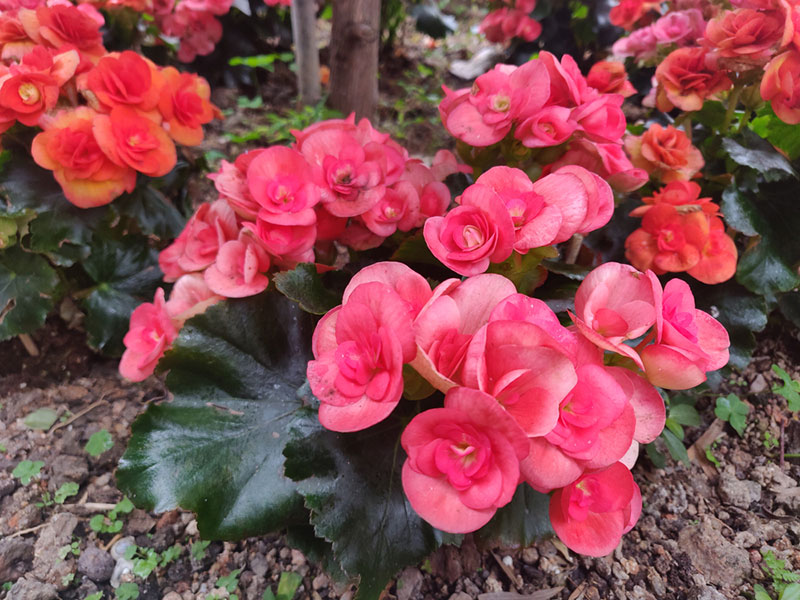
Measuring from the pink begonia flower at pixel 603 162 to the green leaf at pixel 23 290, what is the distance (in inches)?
40.1

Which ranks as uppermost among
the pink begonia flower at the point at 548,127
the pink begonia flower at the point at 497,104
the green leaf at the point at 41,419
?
the pink begonia flower at the point at 497,104

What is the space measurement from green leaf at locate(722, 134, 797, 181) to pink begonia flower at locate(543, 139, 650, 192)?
0.24m

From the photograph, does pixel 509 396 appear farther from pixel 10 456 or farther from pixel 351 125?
pixel 10 456

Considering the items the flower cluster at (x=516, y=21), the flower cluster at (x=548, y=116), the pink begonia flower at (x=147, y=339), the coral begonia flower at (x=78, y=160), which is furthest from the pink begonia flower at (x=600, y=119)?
the flower cluster at (x=516, y=21)

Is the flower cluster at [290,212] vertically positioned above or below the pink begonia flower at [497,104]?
below

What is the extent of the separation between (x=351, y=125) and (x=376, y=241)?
220mm

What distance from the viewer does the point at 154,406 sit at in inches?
31.8

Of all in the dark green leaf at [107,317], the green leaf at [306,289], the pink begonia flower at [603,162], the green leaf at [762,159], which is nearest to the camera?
the green leaf at [306,289]

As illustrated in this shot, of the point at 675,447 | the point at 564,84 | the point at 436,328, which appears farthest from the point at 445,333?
the point at 675,447

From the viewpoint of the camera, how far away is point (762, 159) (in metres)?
0.96

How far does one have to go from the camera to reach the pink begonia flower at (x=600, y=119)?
81cm

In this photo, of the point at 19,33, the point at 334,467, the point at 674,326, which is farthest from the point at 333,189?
the point at 19,33

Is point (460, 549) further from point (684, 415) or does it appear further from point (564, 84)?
point (564, 84)

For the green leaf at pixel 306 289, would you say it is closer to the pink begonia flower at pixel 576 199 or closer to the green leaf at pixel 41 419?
the pink begonia flower at pixel 576 199
